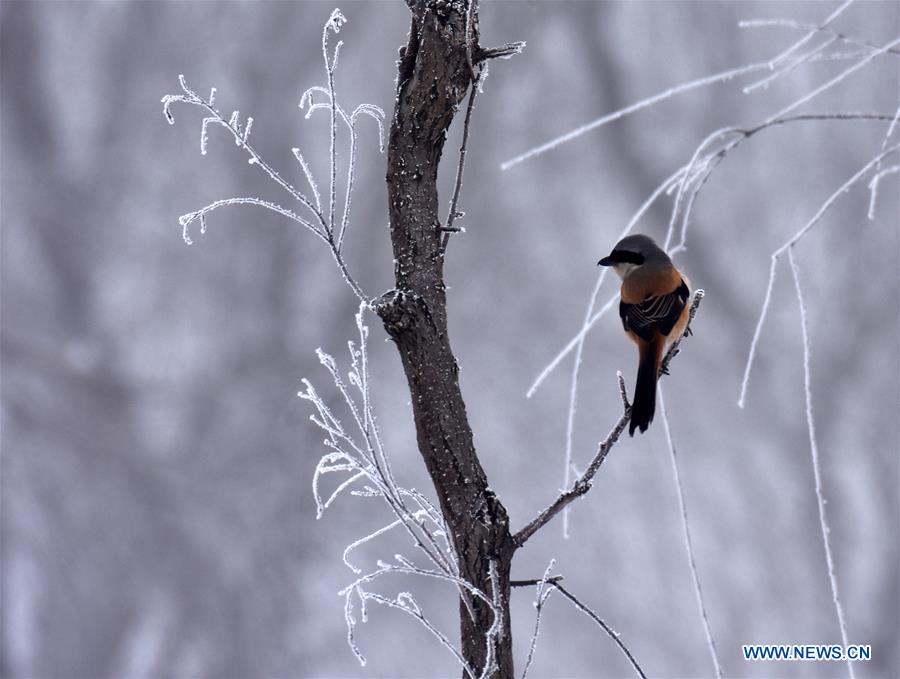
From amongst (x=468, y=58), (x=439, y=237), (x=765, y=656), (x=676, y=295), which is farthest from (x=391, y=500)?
(x=765, y=656)

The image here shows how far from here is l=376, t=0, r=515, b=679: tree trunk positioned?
758 mm

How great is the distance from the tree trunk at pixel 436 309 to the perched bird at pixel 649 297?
576mm

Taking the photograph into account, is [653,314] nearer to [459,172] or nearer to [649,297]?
[649,297]

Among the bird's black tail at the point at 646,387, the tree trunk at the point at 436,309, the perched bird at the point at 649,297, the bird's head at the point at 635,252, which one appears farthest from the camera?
the bird's head at the point at 635,252

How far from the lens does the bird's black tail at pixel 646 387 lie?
43.6 inches

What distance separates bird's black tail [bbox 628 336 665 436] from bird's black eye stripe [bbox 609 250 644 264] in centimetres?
20

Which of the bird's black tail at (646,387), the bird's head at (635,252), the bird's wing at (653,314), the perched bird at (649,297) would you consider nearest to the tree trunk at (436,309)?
the bird's black tail at (646,387)

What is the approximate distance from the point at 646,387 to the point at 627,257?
16.7 inches

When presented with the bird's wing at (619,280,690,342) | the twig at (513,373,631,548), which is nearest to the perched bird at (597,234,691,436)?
the bird's wing at (619,280,690,342)

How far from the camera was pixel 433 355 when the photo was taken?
0.76 meters

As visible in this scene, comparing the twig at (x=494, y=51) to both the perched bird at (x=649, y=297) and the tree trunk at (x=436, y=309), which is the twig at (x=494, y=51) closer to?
the tree trunk at (x=436, y=309)

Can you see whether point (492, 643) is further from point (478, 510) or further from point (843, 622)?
point (843, 622)

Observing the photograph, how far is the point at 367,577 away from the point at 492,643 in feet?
0.37

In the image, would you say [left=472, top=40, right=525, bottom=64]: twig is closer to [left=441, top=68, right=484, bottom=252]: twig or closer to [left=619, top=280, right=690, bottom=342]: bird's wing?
[left=441, top=68, right=484, bottom=252]: twig
